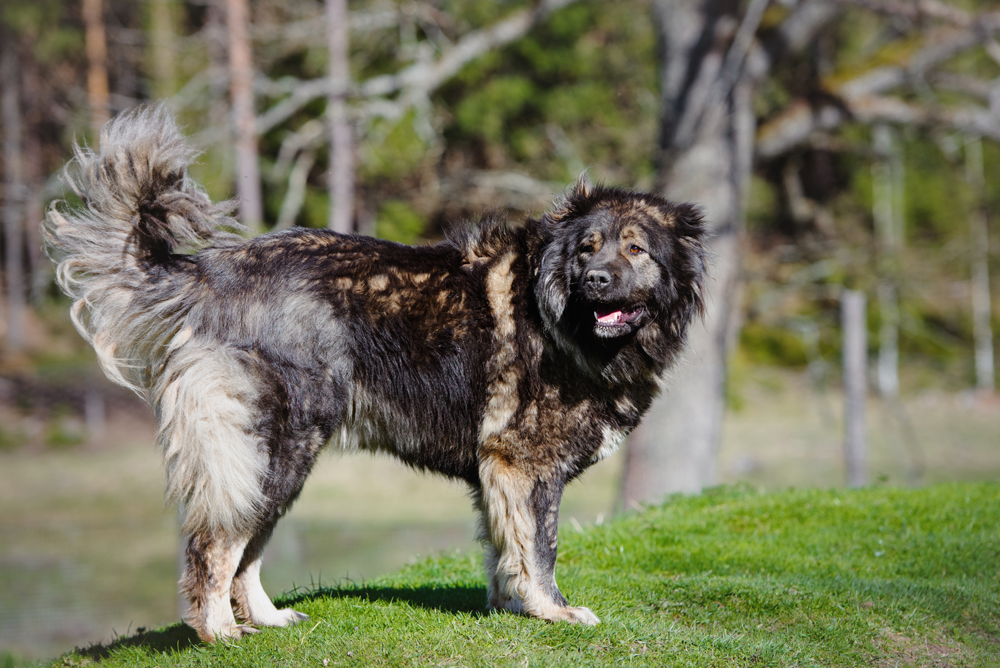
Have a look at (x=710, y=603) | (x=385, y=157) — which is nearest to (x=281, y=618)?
(x=710, y=603)

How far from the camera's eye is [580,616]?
4.38 m

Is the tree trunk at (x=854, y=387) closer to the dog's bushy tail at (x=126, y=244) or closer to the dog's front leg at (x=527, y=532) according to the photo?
the dog's front leg at (x=527, y=532)

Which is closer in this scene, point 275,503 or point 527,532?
point 275,503

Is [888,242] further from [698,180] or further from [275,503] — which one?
[275,503]

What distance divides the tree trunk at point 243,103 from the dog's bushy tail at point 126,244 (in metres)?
6.27

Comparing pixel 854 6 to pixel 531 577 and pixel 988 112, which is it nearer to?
pixel 988 112

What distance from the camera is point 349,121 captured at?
10.3 metres

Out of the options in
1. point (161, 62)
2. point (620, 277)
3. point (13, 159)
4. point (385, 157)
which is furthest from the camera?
point (13, 159)

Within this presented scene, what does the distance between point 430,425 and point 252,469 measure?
918 millimetres

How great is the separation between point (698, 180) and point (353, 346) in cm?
683

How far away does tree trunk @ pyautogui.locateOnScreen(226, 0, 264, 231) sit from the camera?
11125 mm

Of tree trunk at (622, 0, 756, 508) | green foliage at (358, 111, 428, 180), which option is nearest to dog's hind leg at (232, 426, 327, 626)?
tree trunk at (622, 0, 756, 508)

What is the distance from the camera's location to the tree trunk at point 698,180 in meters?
10.0

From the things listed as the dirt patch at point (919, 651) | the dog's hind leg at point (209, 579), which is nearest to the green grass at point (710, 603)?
the dirt patch at point (919, 651)
